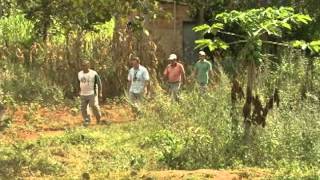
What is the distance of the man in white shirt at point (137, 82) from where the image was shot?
49.6 ft

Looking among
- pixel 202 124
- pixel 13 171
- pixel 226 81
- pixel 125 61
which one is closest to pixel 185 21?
pixel 125 61

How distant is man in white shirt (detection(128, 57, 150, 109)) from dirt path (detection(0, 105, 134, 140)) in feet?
2.10

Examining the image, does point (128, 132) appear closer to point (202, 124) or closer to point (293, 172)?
point (202, 124)

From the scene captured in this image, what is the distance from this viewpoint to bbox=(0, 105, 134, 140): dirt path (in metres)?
14.4

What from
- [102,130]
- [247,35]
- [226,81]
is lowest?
[102,130]

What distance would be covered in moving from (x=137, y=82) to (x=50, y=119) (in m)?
2.61

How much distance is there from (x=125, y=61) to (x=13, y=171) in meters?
10.3

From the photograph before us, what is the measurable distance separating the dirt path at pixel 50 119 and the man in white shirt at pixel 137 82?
0.64 metres

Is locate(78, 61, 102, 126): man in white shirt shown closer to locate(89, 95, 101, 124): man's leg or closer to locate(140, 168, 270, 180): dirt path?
locate(89, 95, 101, 124): man's leg

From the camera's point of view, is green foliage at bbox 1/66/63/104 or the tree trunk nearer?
the tree trunk

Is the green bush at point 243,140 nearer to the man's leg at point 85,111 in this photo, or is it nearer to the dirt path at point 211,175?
the dirt path at point 211,175

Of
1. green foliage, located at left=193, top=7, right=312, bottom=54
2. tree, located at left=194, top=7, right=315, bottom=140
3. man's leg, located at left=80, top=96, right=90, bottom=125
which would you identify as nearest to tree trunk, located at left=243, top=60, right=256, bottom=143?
tree, located at left=194, top=7, right=315, bottom=140

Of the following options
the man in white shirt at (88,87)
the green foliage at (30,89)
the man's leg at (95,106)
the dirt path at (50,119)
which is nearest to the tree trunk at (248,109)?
the dirt path at (50,119)

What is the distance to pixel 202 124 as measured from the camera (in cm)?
1042
